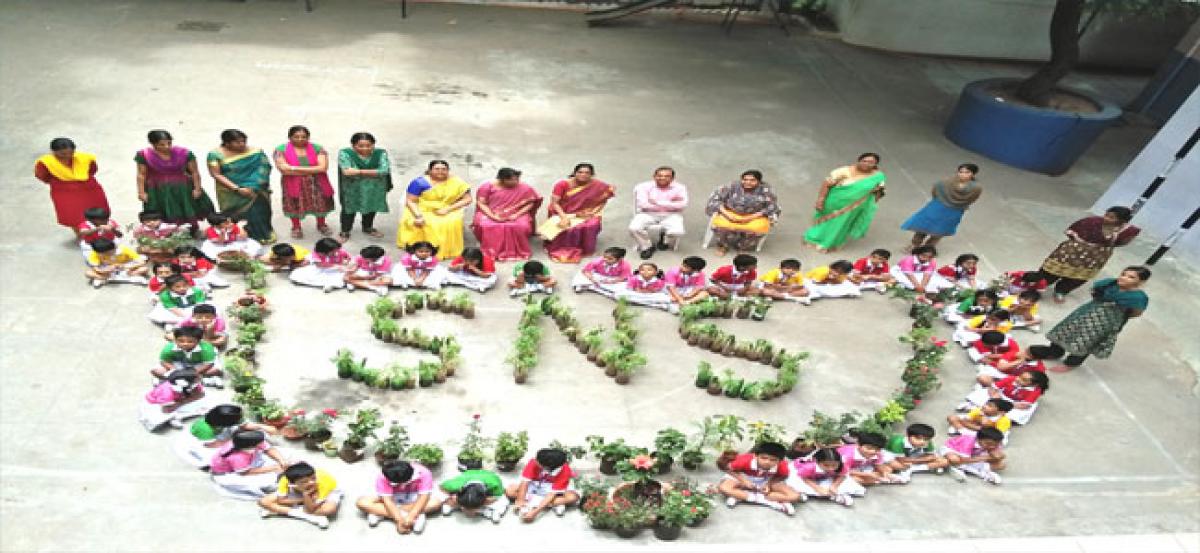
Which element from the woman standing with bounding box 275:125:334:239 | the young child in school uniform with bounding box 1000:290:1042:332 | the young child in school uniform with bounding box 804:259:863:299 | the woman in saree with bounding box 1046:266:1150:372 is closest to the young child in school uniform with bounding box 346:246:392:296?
the woman standing with bounding box 275:125:334:239

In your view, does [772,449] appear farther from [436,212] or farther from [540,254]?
[436,212]

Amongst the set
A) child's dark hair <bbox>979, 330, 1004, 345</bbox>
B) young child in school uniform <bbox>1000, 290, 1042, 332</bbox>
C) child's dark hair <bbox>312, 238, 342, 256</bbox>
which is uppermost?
child's dark hair <bbox>312, 238, 342, 256</bbox>

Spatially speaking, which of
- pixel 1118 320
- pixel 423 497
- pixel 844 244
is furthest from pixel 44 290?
pixel 1118 320

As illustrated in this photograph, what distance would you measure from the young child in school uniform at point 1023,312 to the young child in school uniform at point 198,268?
7110 millimetres

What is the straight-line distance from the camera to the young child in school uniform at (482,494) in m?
5.05

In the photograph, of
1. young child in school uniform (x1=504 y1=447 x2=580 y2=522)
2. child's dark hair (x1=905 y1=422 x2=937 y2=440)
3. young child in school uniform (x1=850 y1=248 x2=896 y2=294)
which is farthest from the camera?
young child in school uniform (x1=850 y1=248 x2=896 y2=294)

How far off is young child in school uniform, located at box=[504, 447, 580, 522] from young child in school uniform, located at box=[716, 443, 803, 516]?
103cm

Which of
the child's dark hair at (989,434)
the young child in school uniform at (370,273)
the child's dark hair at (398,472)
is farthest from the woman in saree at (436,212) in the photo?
the child's dark hair at (989,434)

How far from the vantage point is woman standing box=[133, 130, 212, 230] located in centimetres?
702

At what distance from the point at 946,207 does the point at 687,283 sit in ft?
9.79

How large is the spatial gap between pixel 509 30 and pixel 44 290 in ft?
29.2

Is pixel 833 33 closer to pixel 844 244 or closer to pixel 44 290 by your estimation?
pixel 844 244

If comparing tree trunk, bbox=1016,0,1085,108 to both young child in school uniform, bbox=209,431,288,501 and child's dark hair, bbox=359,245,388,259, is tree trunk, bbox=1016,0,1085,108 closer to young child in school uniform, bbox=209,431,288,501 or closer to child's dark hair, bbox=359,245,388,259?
child's dark hair, bbox=359,245,388,259

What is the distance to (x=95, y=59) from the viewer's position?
11016 millimetres
